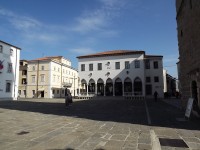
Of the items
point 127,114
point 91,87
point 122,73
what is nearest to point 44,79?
point 91,87

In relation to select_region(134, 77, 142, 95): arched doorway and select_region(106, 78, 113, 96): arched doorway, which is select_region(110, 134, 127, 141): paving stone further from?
select_region(106, 78, 113, 96): arched doorway

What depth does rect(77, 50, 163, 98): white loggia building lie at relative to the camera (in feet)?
150

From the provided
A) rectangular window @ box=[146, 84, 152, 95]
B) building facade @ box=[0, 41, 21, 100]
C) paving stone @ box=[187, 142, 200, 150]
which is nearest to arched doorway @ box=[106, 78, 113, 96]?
rectangular window @ box=[146, 84, 152, 95]

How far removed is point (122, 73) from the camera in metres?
46.8

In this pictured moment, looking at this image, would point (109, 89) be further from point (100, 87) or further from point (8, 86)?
point (8, 86)

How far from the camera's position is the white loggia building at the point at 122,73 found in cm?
4578

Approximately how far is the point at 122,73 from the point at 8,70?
79.2 ft

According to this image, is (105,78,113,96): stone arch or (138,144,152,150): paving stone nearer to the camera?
(138,144,152,150): paving stone

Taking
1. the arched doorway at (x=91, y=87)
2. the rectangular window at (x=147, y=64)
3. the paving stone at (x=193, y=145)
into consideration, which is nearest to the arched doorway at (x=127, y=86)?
the rectangular window at (x=147, y=64)

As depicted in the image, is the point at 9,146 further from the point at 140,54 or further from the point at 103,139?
the point at 140,54

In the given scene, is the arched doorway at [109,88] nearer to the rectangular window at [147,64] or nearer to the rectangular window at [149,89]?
the rectangular window at [149,89]

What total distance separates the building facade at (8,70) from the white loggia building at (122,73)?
54.7ft

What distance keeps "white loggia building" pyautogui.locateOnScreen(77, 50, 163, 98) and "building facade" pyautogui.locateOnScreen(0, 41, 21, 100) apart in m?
16.7

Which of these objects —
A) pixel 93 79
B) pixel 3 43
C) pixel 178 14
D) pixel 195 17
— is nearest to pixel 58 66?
pixel 93 79
